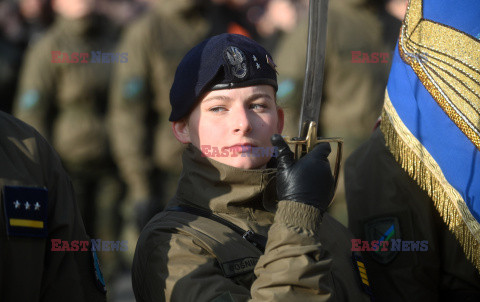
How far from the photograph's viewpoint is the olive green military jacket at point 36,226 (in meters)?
2.25

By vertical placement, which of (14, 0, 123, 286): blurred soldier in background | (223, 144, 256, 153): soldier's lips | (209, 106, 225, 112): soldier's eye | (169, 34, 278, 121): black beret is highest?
(169, 34, 278, 121): black beret

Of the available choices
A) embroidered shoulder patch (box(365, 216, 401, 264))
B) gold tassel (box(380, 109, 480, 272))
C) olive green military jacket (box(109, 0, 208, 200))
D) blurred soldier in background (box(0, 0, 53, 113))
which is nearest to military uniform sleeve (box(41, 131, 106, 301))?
embroidered shoulder patch (box(365, 216, 401, 264))

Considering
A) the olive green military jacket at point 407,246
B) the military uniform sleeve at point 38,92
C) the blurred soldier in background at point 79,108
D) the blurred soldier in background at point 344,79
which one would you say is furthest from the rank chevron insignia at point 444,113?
the military uniform sleeve at point 38,92

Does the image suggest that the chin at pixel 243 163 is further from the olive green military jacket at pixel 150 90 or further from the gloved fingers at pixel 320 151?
the olive green military jacket at pixel 150 90

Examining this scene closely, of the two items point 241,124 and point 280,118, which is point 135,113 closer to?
point 280,118

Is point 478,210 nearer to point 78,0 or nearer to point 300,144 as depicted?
point 300,144

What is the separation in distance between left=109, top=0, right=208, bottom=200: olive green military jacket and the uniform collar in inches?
161

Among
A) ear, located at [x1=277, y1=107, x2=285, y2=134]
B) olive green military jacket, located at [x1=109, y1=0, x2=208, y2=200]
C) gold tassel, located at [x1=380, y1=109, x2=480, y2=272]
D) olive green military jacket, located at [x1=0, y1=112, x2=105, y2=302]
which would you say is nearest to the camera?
olive green military jacket, located at [x1=0, y1=112, x2=105, y2=302]

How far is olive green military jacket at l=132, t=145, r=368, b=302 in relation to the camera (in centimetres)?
242

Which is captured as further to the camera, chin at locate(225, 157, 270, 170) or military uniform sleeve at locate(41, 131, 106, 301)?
chin at locate(225, 157, 270, 170)

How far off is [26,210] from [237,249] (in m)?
0.74

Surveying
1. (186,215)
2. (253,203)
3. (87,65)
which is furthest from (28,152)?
Result: (87,65)

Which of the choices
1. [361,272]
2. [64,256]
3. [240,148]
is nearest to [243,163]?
[240,148]

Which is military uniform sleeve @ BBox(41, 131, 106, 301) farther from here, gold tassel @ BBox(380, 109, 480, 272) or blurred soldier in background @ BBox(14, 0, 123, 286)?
blurred soldier in background @ BBox(14, 0, 123, 286)
